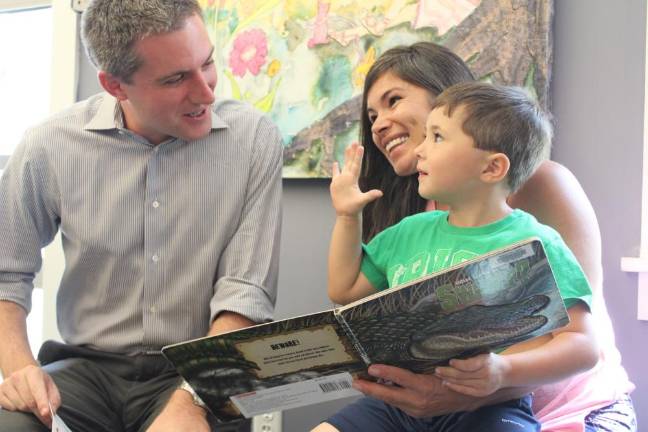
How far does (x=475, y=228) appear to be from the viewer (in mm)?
1214

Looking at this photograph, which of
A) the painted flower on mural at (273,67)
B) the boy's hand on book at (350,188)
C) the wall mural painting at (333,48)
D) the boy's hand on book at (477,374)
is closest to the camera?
the boy's hand on book at (477,374)

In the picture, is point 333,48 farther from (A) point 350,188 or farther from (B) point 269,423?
(B) point 269,423

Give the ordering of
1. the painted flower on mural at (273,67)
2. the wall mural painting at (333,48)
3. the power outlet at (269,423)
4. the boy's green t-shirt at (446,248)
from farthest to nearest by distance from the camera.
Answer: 1. the painted flower on mural at (273,67)
2. the power outlet at (269,423)
3. the wall mural painting at (333,48)
4. the boy's green t-shirt at (446,248)

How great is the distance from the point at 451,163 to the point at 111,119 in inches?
31.8

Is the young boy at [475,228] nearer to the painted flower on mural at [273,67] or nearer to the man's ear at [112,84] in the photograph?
the man's ear at [112,84]

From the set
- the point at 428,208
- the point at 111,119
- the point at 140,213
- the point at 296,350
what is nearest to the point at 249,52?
the point at 111,119

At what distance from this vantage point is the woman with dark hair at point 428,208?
1.13 m

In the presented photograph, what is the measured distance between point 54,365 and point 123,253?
267 mm

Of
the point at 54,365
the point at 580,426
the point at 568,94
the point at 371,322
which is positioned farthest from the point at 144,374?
the point at 568,94

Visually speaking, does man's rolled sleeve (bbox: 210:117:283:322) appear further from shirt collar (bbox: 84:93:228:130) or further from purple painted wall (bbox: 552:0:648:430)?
purple painted wall (bbox: 552:0:648:430)

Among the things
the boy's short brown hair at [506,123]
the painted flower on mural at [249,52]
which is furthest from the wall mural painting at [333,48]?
the boy's short brown hair at [506,123]

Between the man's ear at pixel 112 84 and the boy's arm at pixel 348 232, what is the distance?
0.56 m

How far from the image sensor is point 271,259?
1567 mm

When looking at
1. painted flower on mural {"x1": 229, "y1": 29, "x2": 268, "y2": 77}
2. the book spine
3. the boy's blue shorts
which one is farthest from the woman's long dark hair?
painted flower on mural {"x1": 229, "y1": 29, "x2": 268, "y2": 77}
